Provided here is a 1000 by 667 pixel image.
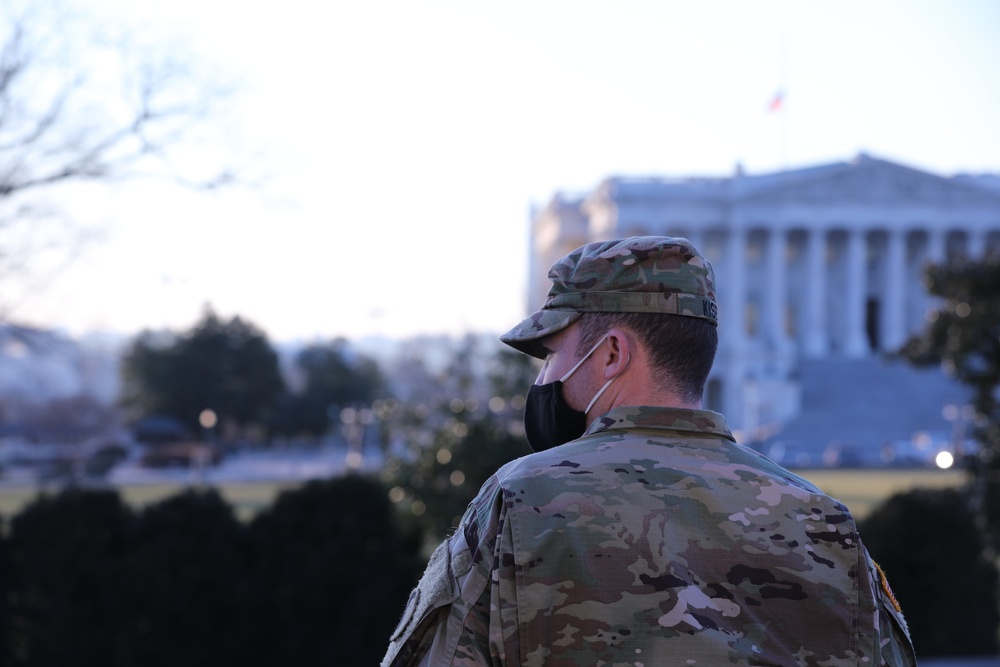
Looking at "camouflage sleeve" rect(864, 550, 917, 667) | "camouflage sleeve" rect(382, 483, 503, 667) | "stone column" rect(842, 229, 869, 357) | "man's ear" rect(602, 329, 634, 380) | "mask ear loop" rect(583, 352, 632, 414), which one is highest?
"man's ear" rect(602, 329, 634, 380)

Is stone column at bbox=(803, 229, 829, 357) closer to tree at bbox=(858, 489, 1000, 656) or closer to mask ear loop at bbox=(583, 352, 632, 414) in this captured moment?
tree at bbox=(858, 489, 1000, 656)

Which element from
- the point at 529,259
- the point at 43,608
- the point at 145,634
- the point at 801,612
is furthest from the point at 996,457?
the point at 529,259

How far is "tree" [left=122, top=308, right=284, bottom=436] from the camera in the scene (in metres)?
38.6

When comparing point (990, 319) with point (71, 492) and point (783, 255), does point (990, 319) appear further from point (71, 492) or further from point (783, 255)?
point (783, 255)

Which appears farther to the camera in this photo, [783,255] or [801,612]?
[783,255]

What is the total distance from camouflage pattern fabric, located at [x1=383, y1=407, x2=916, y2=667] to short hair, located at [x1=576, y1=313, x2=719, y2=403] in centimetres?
8

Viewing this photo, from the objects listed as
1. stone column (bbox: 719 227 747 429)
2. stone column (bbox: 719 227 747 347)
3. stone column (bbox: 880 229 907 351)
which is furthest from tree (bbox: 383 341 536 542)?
stone column (bbox: 880 229 907 351)

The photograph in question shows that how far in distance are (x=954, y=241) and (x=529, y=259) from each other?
36.9m

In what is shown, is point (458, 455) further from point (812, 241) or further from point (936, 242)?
point (936, 242)

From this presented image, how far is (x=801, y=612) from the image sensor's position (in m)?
2.14

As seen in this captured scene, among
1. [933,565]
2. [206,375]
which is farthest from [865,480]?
[206,375]

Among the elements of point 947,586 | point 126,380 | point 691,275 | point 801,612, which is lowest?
point 126,380

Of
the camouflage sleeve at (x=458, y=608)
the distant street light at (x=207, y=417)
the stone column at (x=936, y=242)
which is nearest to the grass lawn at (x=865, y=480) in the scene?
the distant street light at (x=207, y=417)

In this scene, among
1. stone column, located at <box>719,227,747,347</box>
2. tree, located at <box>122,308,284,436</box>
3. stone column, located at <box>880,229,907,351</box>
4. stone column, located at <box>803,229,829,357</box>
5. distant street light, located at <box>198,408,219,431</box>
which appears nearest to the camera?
tree, located at <box>122,308,284,436</box>
